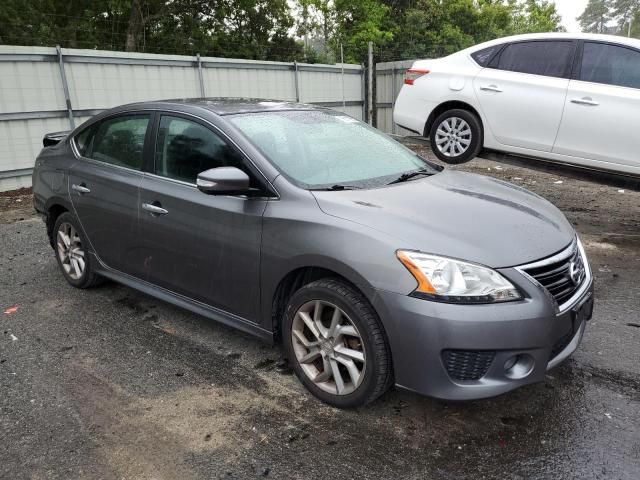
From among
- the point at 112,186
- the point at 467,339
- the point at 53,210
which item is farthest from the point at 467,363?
the point at 53,210

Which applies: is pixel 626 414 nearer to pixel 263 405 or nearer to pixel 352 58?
pixel 263 405

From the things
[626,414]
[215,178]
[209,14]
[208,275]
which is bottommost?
[626,414]

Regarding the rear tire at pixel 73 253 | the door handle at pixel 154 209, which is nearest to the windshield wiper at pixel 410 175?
the door handle at pixel 154 209

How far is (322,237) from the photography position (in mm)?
2721

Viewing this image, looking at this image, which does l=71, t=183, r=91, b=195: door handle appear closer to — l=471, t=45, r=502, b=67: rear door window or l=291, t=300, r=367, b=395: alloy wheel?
l=291, t=300, r=367, b=395: alloy wheel

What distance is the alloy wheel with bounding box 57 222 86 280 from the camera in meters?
4.48

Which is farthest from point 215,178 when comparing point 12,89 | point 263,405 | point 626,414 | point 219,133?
point 12,89

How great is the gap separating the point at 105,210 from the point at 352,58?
893 inches

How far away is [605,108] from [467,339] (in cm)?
431

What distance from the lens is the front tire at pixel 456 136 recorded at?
6.52m

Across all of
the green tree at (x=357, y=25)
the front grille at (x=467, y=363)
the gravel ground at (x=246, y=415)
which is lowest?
the gravel ground at (x=246, y=415)

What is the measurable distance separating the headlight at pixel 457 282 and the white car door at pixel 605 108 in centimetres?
401

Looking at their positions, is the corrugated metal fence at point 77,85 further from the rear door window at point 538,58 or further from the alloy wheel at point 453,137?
the rear door window at point 538,58

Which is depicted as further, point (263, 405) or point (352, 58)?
point (352, 58)
